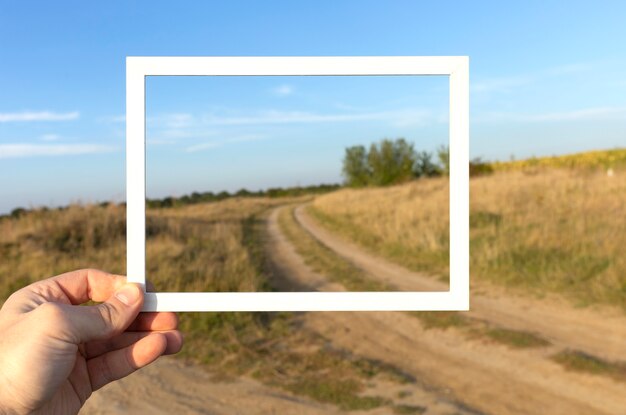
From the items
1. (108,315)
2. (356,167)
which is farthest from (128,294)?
(356,167)

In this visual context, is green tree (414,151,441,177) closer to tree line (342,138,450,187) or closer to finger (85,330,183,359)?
tree line (342,138,450,187)

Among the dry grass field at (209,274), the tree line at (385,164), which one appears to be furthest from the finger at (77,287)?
the tree line at (385,164)

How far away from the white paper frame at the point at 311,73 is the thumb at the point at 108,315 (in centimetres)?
5

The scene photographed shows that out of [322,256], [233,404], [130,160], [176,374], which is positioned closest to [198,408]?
[233,404]

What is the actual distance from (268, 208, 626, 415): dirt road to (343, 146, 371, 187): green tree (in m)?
9.04

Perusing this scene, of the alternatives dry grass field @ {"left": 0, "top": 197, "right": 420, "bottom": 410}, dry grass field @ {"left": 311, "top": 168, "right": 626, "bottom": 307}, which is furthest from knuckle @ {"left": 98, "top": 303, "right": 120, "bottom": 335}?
dry grass field @ {"left": 311, "top": 168, "right": 626, "bottom": 307}

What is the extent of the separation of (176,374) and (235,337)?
875 millimetres

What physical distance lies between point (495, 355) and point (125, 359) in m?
3.93

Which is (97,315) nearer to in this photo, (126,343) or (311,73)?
(126,343)

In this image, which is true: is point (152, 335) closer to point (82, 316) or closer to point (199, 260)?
point (82, 316)

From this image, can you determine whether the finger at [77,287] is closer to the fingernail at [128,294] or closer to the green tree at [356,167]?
the fingernail at [128,294]

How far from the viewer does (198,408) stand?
4094 millimetres

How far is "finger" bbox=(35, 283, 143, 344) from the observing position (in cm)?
153

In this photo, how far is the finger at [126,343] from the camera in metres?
1.76
